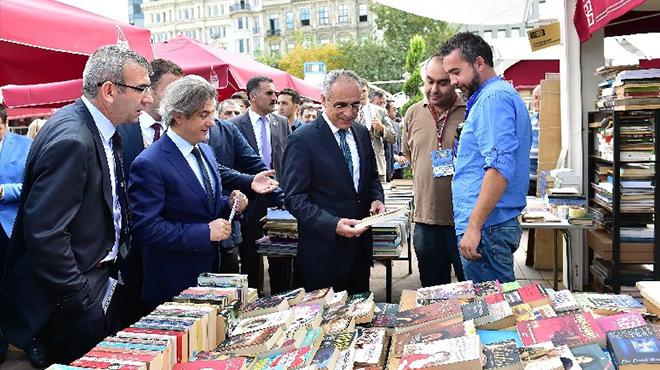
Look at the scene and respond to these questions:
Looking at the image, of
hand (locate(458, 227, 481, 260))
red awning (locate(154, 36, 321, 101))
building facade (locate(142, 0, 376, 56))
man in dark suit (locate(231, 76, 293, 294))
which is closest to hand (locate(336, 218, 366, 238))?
hand (locate(458, 227, 481, 260))

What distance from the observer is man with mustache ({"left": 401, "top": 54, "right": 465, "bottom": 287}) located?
3.73 meters

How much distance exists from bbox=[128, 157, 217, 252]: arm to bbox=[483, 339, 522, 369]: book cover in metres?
1.44

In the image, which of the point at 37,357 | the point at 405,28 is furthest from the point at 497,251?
the point at 405,28

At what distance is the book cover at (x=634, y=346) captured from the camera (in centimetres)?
163

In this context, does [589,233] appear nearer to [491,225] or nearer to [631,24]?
[631,24]

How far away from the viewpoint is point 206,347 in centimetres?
202

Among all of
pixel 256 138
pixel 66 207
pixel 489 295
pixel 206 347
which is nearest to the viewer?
pixel 206 347

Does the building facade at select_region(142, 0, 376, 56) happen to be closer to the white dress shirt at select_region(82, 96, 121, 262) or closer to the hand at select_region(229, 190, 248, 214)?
the hand at select_region(229, 190, 248, 214)

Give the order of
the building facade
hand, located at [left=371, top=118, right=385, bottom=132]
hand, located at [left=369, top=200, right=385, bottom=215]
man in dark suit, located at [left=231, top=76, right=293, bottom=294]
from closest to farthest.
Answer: hand, located at [left=369, top=200, right=385, bottom=215] < man in dark suit, located at [left=231, top=76, right=293, bottom=294] < hand, located at [left=371, top=118, right=385, bottom=132] < the building facade

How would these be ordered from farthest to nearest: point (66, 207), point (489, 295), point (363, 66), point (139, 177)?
point (363, 66)
point (139, 177)
point (489, 295)
point (66, 207)

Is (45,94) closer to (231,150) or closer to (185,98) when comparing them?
(231,150)

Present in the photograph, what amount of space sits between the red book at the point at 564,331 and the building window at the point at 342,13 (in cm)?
7700

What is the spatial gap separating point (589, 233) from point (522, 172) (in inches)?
104

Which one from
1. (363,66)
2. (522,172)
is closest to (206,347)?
(522,172)
